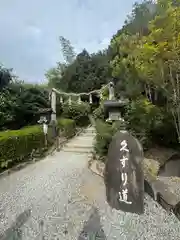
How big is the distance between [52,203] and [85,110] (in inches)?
627

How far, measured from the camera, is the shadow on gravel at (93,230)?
4.85 m

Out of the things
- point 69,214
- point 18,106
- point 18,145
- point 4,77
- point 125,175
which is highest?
point 4,77

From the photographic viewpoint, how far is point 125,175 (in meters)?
5.17

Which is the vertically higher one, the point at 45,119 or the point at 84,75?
the point at 84,75

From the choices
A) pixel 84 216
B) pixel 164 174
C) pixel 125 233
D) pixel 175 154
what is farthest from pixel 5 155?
pixel 175 154

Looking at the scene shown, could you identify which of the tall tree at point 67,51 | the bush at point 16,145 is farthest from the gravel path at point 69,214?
the tall tree at point 67,51

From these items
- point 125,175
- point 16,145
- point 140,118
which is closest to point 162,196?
point 125,175

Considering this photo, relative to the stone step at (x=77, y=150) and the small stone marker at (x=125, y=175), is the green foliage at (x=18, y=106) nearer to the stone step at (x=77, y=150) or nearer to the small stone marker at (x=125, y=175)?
the stone step at (x=77, y=150)

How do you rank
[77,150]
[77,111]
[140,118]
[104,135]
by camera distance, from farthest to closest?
[77,111] < [77,150] < [140,118] < [104,135]

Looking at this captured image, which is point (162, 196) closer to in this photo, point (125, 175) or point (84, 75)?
point (125, 175)

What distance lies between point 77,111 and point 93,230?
16.3 m

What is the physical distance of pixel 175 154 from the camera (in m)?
10.7

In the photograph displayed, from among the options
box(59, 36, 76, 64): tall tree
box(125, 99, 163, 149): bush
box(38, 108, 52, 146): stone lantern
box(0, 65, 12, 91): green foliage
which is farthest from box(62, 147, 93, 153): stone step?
box(59, 36, 76, 64): tall tree

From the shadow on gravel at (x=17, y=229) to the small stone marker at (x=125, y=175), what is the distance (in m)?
1.82
